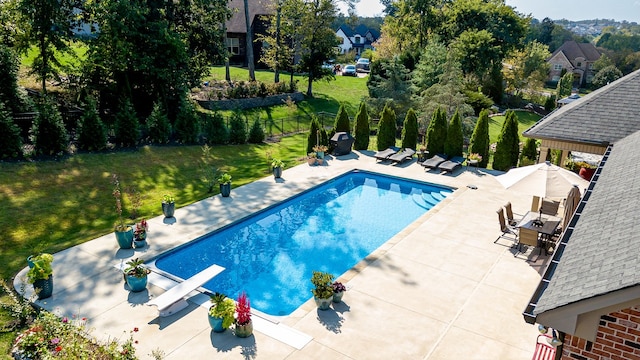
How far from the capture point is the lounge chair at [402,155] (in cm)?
2468

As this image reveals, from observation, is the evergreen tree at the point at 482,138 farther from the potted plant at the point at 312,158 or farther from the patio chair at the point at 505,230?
the patio chair at the point at 505,230

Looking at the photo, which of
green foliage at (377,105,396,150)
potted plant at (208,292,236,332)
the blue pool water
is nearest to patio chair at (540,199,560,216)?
the blue pool water

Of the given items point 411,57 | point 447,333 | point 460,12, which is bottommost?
Answer: point 447,333

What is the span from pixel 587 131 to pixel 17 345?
19.3 metres

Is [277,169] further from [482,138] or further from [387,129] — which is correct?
[482,138]

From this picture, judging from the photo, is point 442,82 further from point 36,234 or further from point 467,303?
point 36,234

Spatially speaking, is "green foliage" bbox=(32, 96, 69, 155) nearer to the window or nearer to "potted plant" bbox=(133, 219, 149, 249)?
"potted plant" bbox=(133, 219, 149, 249)

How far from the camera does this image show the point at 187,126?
85.3 ft

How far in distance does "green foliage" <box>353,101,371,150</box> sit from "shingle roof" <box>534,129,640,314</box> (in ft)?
59.7

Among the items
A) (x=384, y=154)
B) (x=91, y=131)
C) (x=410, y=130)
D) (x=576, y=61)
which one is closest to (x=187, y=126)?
(x=91, y=131)

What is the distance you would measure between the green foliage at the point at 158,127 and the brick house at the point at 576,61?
100 m

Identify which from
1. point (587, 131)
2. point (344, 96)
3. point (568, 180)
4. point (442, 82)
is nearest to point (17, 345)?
point (568, 180)

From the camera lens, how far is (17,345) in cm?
857

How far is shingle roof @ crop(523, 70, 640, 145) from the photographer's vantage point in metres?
16.4
